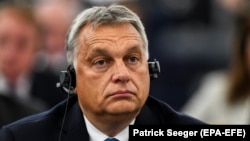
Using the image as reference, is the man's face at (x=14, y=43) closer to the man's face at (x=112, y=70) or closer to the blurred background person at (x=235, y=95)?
the blurred background person at (x=235, y=95)

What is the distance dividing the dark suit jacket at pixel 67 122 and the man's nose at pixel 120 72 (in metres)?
0.34

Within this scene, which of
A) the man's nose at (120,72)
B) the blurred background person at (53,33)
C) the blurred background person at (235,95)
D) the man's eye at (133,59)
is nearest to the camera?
the man's nose at (120,72)

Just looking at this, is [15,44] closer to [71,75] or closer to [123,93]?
[71,75]

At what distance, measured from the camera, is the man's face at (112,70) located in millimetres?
4566

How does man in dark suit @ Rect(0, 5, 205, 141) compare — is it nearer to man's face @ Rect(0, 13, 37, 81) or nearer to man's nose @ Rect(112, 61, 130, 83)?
man's nose @ Rect(112, 61, 130, 83)

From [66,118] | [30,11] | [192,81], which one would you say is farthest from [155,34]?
[66,118]

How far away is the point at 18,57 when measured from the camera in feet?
26.0

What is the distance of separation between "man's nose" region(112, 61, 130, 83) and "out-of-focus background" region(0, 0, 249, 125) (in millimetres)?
4741

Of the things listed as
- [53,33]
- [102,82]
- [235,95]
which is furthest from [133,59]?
[53,33]

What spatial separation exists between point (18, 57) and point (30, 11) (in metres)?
0.37

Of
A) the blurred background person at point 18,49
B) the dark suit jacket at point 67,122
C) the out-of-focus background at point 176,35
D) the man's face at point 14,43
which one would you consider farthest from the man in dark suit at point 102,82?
the out-of-focus background at point 176,35

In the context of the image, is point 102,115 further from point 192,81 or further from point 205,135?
point 192,81

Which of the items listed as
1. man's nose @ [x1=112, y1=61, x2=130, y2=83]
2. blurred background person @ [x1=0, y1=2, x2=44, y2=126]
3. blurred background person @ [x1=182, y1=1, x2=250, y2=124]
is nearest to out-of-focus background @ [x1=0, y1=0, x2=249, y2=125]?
blurred background person @ [x1=0, y1=2, x2=44, y2=126]

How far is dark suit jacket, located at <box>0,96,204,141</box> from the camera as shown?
15.6ft
